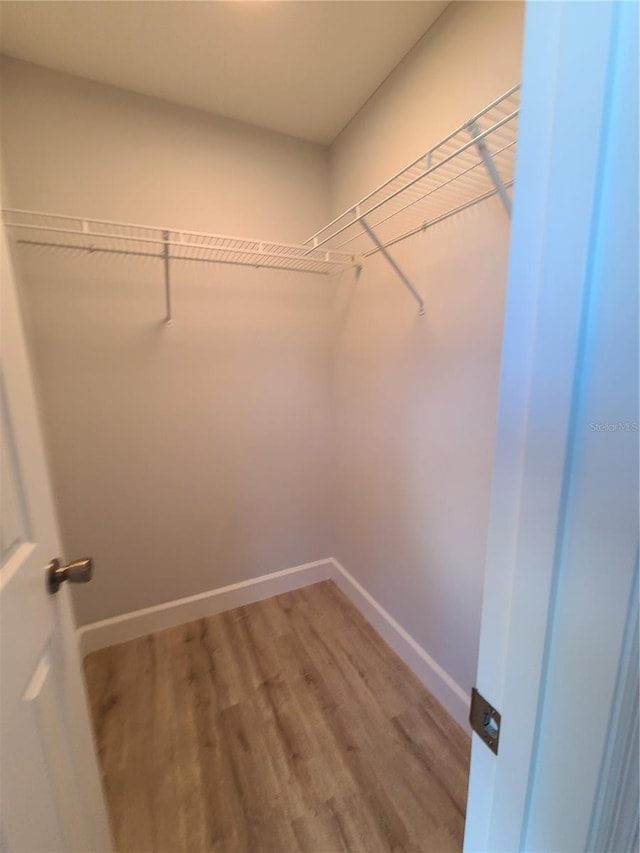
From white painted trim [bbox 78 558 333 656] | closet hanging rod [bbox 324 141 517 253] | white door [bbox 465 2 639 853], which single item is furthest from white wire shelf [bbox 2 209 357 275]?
white painted trim [bbox 78 558 333 656]

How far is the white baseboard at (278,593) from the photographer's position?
157 cm

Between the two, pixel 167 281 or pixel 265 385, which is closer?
pixel 167 281

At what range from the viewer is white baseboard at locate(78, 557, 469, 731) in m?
1.57

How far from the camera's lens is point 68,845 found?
723mm

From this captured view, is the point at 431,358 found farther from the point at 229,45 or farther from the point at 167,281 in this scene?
the point at 229,45

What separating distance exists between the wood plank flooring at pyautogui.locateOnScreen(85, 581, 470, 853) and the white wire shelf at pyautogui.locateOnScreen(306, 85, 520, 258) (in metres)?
1.89

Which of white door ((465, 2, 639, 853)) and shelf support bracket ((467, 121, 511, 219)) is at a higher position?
A: shelf support bracket ((467, 121, 511, 219))

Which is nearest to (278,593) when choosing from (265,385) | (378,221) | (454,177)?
(265,385)

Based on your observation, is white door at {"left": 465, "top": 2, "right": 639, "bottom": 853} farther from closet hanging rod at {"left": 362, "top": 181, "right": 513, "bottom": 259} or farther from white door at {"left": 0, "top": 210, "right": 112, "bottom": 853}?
closet hanging rod at {"left": 362, "top": 181, "right": 513, "bottom": 259}

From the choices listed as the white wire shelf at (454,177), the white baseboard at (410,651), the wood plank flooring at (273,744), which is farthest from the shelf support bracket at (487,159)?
the wood plank flooring at (273,744)

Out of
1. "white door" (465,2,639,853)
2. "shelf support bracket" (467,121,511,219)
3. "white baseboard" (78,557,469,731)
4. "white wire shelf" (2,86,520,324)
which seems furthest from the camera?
"white baseboard" (78,557,469,731)

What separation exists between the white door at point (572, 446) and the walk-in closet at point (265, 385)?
686 mm

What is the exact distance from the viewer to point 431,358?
1.45 m

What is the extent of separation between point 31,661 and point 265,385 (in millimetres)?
1534
